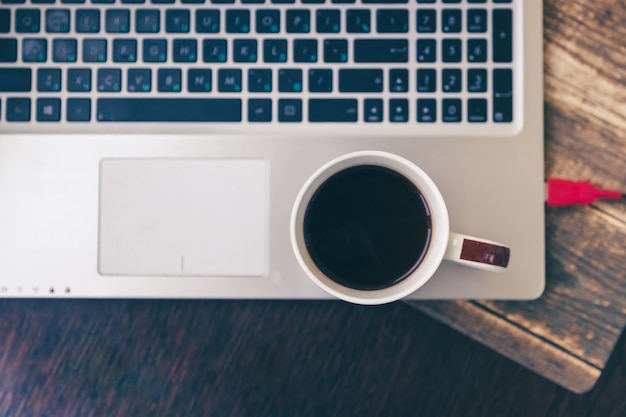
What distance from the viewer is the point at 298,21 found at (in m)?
0.45

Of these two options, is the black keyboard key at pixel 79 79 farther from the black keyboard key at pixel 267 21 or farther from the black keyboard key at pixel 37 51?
the black keyboard key at pixel 267 21

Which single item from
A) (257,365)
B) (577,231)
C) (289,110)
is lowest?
(257,365)

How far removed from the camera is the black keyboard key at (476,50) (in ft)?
1.47

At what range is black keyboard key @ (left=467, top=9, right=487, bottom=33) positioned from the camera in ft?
1.47

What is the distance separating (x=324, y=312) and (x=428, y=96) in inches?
8.3

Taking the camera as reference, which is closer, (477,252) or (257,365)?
Result: (477,252)

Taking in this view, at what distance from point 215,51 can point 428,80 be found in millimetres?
175

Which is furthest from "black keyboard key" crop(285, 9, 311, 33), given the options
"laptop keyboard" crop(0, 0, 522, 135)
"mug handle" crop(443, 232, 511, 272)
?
"mug handle" crop(443, 232, 511, 272)

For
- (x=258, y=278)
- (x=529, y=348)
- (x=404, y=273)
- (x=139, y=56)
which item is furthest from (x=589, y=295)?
(x=139, y=56)

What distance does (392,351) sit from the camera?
0.50m

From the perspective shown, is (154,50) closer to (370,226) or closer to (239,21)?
(239,21)

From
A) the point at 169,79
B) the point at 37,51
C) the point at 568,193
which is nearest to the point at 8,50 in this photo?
the point at 37,51

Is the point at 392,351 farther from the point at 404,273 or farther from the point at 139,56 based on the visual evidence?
the point at 139,56

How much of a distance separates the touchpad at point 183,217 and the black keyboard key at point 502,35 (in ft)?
0.69
